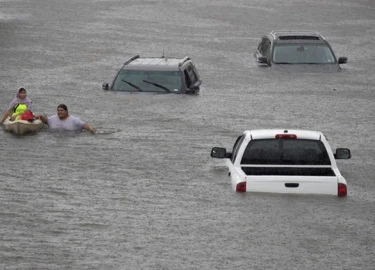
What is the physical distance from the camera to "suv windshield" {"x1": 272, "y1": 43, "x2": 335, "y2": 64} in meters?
45.5

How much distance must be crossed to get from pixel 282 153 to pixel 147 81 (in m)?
14.6

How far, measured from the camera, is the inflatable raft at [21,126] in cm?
3466

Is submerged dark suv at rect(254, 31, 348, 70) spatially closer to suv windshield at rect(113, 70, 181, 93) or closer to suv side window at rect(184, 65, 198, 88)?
suv side window at rect(184, 65, 198, 88)

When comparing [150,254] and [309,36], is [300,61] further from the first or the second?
[150,254]

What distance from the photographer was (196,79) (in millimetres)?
41219

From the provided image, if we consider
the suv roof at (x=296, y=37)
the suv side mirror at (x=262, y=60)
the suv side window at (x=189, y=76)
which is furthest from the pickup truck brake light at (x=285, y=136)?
the suv side mirror at (x=262, y=60)

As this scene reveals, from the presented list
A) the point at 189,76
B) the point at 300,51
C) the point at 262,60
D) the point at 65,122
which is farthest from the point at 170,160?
the point at 262,60

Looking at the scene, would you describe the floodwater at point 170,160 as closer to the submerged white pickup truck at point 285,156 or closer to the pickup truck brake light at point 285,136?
the submerged white pickup truck at point 285,156

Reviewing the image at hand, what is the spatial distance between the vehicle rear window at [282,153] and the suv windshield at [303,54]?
68.6 ft

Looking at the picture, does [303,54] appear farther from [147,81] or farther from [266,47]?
[147,81]

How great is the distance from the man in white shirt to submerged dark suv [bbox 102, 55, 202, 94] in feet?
11.9

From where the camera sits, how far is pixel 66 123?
3494cm

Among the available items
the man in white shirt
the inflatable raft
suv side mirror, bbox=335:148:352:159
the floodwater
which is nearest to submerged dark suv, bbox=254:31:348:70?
the floodwater

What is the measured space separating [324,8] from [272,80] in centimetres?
3025
